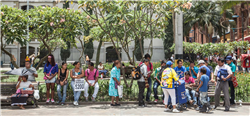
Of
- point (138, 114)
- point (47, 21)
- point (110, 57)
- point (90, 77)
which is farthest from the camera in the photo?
point (110, 57)

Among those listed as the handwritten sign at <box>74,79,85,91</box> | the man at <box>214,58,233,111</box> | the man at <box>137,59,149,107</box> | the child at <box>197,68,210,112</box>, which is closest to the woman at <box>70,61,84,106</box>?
the handwritten sign at <box>74,79,85,91</box>

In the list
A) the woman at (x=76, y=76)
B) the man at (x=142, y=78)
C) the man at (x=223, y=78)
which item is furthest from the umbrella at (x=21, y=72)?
the man at (x=223, y=78)

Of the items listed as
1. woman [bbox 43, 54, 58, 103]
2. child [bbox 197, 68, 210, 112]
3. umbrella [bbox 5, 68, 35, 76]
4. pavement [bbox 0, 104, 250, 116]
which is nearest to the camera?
pavement [bbox 0, 104, 250, 116]

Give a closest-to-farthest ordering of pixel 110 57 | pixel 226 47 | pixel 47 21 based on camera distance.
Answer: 1. pixel 47 21
2. pixel 226 47
3. pixel 110 57

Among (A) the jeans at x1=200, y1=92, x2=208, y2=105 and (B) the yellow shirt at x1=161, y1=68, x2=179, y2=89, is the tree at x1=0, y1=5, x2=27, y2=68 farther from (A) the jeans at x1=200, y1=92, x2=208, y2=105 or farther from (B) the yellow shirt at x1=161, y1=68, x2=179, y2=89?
(A) the jeans at x1=200, y1=92, x2=208, y2=105

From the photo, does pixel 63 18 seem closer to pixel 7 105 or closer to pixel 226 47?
pixel 7 105

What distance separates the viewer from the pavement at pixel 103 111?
330 inches

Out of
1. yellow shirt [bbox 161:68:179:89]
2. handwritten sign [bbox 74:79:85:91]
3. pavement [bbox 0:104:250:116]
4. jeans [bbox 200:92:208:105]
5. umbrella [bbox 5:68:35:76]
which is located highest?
umbrella [bbox 5:68:35:76]

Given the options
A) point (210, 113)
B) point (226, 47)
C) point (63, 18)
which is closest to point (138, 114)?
point (210, 113)

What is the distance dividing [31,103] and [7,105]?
0.92 m

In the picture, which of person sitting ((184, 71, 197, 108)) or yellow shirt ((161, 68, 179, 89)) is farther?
person sitting ((184, 71, 197, 108))

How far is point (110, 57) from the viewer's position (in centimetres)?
3806

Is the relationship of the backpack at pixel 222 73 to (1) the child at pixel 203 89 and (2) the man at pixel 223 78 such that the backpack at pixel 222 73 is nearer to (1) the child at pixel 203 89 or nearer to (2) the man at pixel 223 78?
(2) the man at pixel 223 78

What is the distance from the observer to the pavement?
839cm
